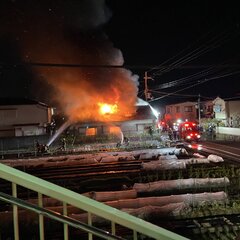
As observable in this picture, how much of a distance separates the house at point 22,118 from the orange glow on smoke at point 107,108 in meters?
6.24

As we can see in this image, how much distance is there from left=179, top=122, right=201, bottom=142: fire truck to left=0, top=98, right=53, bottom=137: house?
15.1 metres

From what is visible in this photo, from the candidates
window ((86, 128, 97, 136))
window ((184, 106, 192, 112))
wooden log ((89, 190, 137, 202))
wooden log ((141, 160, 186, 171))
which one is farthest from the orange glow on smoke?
wooden log ((89, 190, 137, 202))

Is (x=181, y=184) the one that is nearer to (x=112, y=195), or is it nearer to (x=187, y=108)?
(x=112, y=195)

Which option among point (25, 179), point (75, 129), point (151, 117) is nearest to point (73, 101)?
point (75, 129)

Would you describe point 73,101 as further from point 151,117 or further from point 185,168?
point 185,168

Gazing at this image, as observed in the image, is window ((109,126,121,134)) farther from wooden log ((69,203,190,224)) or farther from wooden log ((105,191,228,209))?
wooden log ((69,203,190,224))

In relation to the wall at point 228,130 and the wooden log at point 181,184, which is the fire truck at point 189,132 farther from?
the wooden log at point 181,184

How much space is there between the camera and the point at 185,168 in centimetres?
1789

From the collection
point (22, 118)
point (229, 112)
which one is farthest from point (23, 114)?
point (229, 112)

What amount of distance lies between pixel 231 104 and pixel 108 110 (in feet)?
60.7

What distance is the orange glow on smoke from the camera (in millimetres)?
38494

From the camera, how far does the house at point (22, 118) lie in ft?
118

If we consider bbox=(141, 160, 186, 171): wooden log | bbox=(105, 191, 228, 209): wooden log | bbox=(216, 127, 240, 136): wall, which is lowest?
bbox=(105, 191, 228, 209): wooden log

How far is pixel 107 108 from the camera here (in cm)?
3866
